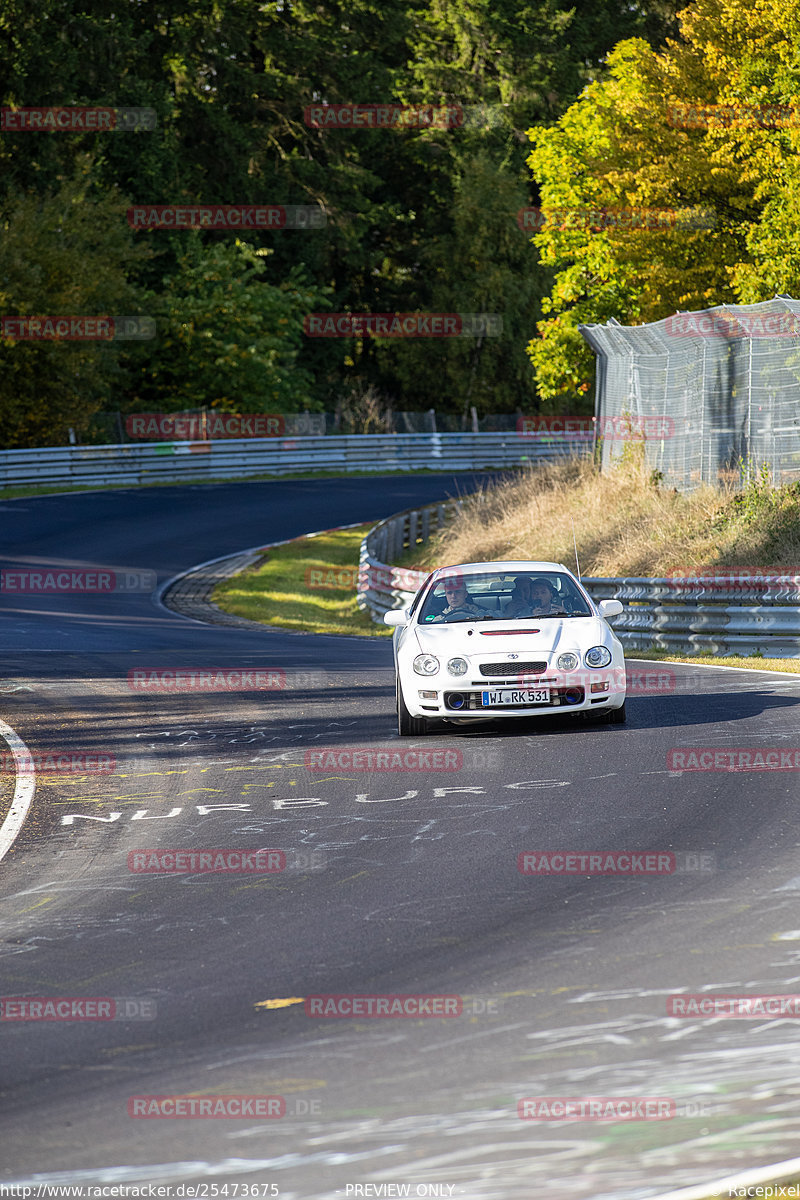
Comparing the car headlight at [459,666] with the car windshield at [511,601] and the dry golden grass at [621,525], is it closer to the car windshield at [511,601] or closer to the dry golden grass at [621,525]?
the car windshield at [511,601]

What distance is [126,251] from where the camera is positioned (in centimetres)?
4769

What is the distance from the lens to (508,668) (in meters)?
11.7

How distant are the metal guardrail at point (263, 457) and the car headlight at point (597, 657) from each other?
A: 26.2 meters

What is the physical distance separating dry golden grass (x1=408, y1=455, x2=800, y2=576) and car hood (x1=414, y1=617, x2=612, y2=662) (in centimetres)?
899

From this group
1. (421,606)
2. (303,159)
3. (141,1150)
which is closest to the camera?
(141,1150)

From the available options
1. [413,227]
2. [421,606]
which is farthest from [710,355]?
[413,227]

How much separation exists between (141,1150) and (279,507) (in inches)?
1371

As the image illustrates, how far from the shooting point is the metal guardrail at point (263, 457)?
137 feet

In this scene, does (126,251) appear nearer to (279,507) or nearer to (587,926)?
(279,507)

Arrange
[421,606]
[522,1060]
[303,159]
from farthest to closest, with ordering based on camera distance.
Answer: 1. [303,159]
2. [421,606]
3. [522,1060]
